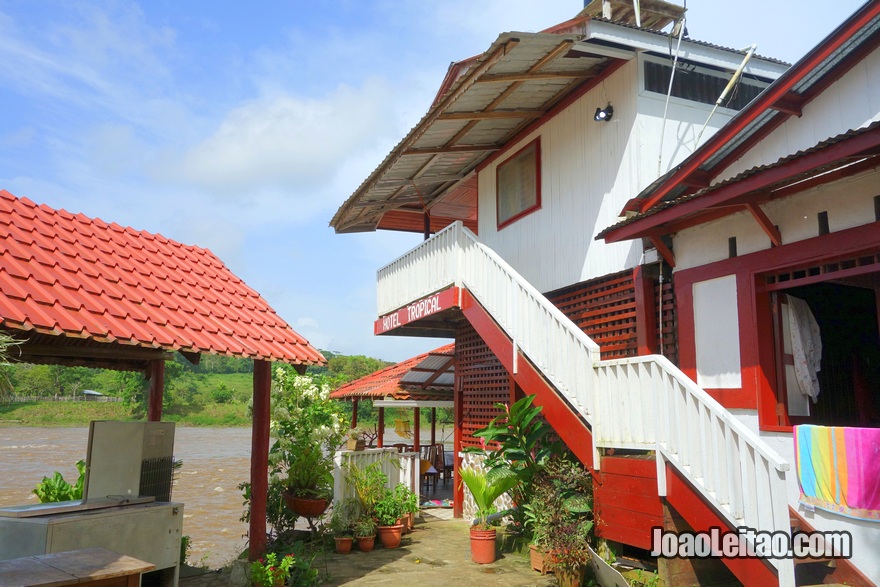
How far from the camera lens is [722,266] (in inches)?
275

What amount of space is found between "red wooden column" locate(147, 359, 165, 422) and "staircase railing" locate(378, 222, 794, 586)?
4.33m

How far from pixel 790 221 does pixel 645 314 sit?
2026 mm

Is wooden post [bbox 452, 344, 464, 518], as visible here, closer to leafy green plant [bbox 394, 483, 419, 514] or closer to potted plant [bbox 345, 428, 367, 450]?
leafy green plant [bbox 394, 483, 419, 514]

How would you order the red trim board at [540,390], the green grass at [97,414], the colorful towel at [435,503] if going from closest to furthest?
the red trim board at [540,390], the colorful towel at [435,503], the green grass at [97,414]

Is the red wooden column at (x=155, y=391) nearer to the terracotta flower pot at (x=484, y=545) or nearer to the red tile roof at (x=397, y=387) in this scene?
the terracotta flower pot at (x=484, y=545)

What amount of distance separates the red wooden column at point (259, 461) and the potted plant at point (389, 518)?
251cm

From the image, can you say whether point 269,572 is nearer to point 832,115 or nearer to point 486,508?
point 486,508

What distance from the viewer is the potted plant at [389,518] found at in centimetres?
927

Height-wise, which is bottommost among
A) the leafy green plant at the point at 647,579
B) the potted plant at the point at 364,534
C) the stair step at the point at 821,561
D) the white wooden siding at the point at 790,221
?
the potted plant at the point at 364,534

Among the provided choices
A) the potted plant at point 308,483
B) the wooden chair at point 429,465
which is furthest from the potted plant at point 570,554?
the wooden chair at point 429,465

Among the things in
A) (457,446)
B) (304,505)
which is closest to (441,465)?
(457,446)

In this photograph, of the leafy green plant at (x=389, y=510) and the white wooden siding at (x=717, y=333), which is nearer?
the white wooden siding at (x=717, y=333)

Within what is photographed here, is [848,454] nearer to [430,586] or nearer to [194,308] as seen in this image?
[430,586]

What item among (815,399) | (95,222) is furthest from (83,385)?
(815,399)
